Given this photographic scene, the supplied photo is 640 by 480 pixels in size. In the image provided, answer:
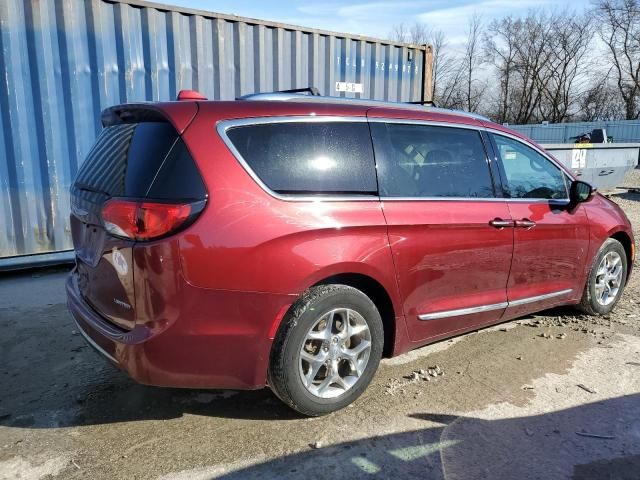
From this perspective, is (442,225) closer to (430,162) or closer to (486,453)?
(430,162)

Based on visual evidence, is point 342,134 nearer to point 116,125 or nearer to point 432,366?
point 116,125

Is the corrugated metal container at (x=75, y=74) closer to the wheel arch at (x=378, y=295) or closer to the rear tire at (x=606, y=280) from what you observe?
the wheel arch at (x=378, y=295)

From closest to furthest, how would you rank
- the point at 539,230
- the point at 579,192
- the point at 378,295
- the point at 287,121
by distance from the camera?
the point at 287,121 → the point at 378,295 → the point at 539,230 → the point at 579,192

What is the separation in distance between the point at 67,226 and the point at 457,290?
490 cm

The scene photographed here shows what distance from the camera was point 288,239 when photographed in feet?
8.67

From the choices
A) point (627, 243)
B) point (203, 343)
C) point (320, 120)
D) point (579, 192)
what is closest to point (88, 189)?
point (203, 343)

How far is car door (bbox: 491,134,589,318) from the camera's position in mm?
3791

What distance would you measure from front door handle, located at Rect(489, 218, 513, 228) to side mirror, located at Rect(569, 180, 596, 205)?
2.94 feet

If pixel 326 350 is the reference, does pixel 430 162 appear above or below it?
above

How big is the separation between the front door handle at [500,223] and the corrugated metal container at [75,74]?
4790 millimetres

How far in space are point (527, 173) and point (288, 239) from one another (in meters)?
2.31

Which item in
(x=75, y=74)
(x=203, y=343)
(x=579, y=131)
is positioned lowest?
(x=203, y=343)

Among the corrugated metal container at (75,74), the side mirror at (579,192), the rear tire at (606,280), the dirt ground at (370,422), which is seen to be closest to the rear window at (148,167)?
the dirt ground at (370,422)

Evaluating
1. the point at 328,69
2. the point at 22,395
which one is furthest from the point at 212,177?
the point at 328,69
